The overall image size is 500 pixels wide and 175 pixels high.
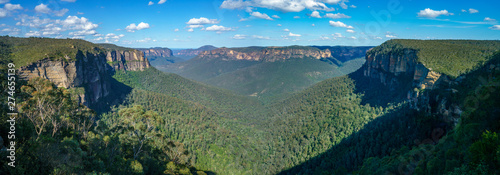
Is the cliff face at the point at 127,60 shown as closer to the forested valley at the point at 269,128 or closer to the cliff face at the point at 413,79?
the forested valley at the point at 269,128

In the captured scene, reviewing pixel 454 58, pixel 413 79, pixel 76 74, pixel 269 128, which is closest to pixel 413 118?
pixel 413 79

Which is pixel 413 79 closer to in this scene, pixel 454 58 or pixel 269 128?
pixel 454 58

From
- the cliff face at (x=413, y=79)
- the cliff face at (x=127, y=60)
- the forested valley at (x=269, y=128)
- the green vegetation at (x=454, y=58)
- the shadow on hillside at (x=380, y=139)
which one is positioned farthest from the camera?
the cliff face at (x=127, y=60)

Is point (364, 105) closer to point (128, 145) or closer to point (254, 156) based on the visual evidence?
point (254, 156)

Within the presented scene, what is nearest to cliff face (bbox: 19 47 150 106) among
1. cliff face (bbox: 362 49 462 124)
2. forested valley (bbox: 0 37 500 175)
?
forested valley (bbox: 0 37 500 175)

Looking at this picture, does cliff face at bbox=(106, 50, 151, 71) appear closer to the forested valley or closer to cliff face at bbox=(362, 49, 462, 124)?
the forested valley

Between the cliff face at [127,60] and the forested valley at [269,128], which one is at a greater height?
the cliff face at [127,60]

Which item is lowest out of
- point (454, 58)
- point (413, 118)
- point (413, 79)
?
point (413, 118)

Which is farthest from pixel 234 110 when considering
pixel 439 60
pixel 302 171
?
pixel 439 60

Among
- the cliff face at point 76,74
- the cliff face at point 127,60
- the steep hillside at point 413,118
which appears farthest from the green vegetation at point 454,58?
the cliff face at point 127,60

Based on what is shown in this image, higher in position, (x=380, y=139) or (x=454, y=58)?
(x=454, y=58)
